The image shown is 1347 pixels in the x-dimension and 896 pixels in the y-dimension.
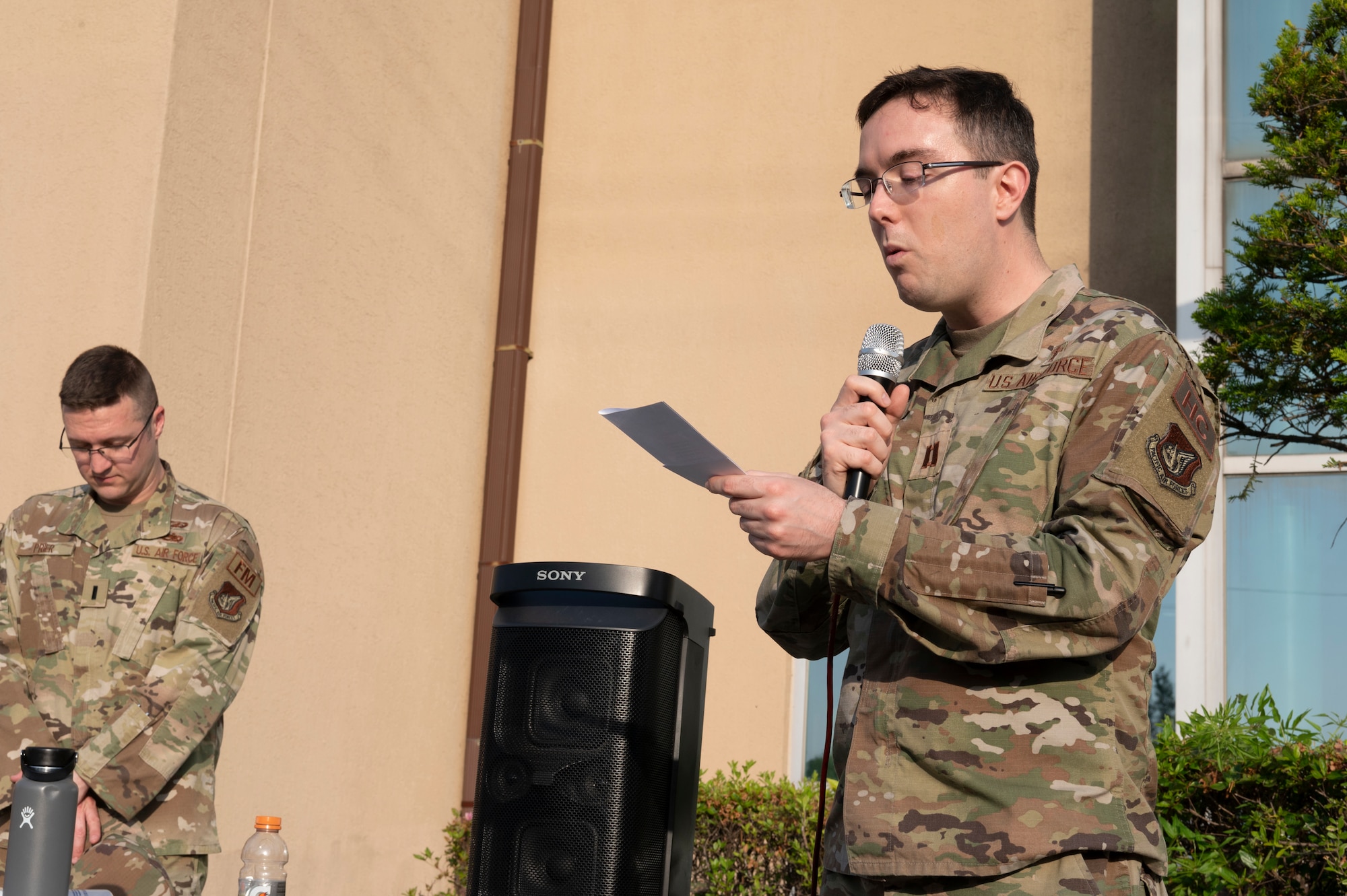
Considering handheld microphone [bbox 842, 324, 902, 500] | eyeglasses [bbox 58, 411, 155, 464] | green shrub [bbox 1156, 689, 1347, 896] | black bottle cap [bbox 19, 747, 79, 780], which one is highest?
handheld microphone [bbox 842, 324, 902, 500]

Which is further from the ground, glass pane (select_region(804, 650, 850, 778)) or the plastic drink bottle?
glass pane (select_region(804, 650, 850, 778))

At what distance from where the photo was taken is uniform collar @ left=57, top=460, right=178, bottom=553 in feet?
11.8

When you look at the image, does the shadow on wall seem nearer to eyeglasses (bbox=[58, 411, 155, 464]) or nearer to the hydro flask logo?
the hydro flask logo

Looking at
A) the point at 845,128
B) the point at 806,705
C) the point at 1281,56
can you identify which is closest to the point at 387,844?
the point at 806,705

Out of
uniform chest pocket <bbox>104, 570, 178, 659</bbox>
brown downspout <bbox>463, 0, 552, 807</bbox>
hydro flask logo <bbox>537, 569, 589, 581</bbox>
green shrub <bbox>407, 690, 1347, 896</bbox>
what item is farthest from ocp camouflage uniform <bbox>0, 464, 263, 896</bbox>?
brown downspout <bbox>463, 0, 552, 807</bbox>

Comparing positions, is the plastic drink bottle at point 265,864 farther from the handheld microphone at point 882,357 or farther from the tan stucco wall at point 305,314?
the handheld microphone at point 882,357

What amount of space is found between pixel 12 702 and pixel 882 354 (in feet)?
8.51

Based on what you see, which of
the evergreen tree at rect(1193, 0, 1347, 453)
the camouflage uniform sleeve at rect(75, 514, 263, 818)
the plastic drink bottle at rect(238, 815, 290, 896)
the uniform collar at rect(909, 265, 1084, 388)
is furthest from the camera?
the evergreen tree at rect(1193, 0, 1347, 453)

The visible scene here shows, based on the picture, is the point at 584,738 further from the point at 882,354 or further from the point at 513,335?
the point at 513,335

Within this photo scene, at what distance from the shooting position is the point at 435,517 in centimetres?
→ 669

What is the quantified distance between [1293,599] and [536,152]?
4503 mm

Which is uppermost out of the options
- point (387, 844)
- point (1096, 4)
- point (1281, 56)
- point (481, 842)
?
point (1096, 4)

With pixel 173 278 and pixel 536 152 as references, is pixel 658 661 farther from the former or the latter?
pixel 536 152

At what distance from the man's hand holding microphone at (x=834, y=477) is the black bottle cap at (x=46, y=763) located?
982 mm
